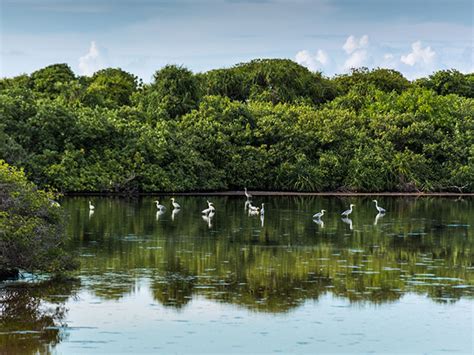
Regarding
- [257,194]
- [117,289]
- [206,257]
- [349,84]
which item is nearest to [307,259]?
[206,257]

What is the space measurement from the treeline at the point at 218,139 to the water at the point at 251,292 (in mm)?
17432

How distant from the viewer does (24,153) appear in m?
48.9

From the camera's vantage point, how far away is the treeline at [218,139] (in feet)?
169

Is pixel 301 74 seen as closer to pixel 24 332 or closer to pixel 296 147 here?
pixel 296 147

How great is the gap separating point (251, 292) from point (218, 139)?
3772 centimetres

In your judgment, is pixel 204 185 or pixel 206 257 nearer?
pixel 206 257

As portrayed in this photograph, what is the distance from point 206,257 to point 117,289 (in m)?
5.67

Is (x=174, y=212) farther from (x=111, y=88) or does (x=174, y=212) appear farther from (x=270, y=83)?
(x=270, y=83)

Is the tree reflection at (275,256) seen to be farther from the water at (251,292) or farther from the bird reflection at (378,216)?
the bird reflection at (378,216)

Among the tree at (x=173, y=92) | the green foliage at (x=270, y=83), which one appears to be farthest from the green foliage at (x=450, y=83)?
the tree at (x=173, y=92)

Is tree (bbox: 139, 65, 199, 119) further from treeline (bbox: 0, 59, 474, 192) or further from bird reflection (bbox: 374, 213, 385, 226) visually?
bird reflection (bbox: 374, 213, 385, 226)

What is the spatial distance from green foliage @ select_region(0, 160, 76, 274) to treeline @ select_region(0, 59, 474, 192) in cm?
2644

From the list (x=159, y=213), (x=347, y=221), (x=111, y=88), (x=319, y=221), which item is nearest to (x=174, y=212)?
(x=159, y=213)

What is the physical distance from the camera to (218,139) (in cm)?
5772
